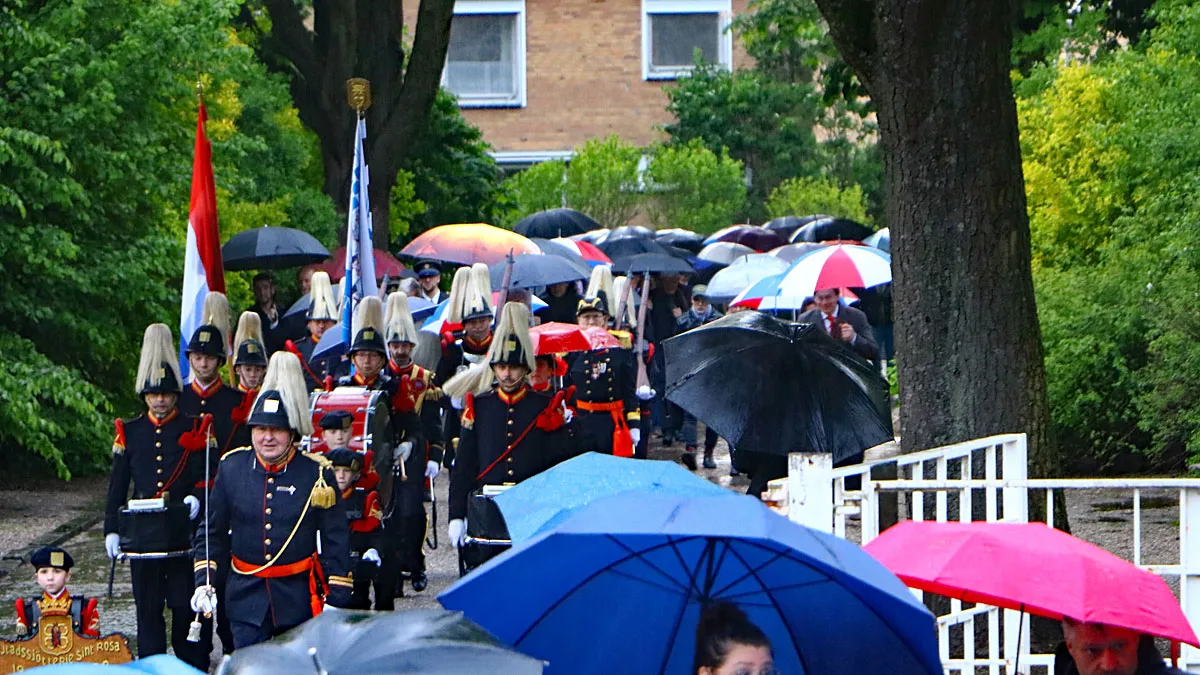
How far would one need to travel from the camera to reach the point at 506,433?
10.2 meters

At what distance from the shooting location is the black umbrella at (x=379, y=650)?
3805 millimetres

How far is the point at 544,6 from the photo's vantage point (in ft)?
157

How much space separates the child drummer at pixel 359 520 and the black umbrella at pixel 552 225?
17656mm

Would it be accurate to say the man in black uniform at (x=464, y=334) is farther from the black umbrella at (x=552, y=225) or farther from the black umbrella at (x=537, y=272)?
the black umbrella at (x=552, y=225)

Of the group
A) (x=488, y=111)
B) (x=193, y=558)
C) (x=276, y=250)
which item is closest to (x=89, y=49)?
(x=276, y=250)

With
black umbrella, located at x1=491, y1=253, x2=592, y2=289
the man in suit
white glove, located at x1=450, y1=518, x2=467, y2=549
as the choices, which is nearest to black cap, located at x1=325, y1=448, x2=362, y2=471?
white glove, located at x1=450, y1=518, x2=467, y2=549

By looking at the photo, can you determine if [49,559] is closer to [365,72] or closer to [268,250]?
[268,250]

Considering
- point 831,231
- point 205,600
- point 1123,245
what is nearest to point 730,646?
point 205,600

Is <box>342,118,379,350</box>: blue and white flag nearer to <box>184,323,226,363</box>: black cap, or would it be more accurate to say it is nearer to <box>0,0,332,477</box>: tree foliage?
<box>184,323,226,363</box>: black cap

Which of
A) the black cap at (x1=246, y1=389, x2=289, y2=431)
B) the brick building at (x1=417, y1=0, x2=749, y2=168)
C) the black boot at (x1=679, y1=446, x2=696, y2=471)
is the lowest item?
the black boot at (x1=679, y1=446, x2=696, y2=471)

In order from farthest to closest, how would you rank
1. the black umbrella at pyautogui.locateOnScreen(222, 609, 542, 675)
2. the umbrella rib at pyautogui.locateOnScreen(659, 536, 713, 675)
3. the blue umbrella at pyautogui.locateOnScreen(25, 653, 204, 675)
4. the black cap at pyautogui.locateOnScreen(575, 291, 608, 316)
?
the black cap at pyautogui.locateOnScreen(575, 291, 608, 316), the umbrella rib at pyautogui.locateOnScreen(659, 536, 713, 675), the black umbrella at pyautogui.locateOnScreen(222, 609, 542, 675), the blue umbrella at pyautogui.locateOnScreen(25, 653, 204, 675)

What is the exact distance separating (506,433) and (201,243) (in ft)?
10.1

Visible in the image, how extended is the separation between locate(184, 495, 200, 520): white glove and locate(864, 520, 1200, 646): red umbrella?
458 centimetres

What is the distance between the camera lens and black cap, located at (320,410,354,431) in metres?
9.99
